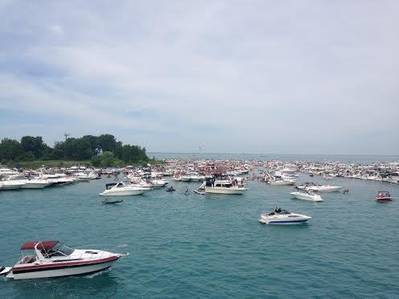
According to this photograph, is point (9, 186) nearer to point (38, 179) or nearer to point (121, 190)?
point (38, 179)

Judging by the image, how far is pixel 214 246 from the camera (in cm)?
4472

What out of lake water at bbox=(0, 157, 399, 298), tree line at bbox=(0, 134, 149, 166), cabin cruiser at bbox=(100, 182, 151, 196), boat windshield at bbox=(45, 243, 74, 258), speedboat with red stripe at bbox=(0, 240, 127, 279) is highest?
tree line at bbox=(0, 134, 149, 166)

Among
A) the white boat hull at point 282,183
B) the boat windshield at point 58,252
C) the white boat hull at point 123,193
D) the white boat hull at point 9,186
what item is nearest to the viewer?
the boat windshield at point 58,252

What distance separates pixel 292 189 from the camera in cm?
10619

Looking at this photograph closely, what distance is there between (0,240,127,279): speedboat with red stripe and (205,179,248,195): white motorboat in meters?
56.0

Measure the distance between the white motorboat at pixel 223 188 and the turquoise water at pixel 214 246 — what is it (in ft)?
27.2

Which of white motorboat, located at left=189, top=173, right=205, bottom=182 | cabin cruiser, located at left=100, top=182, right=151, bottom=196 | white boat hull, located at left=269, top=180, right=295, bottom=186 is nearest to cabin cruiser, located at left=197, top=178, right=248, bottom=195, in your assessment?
cabin cruiser, located at left=100, top=182, right=151, bottom=196

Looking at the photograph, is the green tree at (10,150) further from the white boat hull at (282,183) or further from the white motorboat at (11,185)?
the white boat hull at (282,183)

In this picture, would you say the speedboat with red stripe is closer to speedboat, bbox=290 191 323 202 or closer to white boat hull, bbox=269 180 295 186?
speedboat, bbox=290 191 323 202

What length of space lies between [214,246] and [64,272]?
16.8m

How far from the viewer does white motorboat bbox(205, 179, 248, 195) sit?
89.9 metres

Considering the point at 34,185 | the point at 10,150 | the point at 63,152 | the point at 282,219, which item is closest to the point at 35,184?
the point at 34,185

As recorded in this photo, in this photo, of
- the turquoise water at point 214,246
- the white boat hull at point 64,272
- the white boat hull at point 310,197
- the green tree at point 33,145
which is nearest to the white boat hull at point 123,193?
the turquoise water at point 214,246

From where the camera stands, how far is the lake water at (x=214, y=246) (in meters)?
32.4
